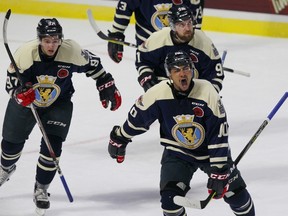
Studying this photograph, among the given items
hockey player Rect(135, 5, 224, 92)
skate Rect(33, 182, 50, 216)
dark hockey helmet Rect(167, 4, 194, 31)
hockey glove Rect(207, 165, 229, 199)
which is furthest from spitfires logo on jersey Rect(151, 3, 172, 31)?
hockey glove Rect(207, 165, 229, 199)

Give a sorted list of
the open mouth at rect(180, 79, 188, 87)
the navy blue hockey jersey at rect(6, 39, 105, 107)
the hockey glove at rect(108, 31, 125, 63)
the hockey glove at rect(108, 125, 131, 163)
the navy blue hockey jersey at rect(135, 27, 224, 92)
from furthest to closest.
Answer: the hockey glove at rect(108, 31, 125, 63), the navy blue hockey jersey at rect(135, 27, 224, 92), the navy blue hockey jersey at rect(6, 39, 105, 107), the hockey glove at rect(108, 125, 131, 163), the open mouth at rect(180, 79, 188, 87)

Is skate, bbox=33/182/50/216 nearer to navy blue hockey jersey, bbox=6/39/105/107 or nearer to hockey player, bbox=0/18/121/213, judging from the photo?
hockey player, bbox=0/18/121/213

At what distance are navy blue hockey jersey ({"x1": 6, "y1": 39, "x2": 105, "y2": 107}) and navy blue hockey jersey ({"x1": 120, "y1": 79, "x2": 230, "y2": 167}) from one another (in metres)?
0.63

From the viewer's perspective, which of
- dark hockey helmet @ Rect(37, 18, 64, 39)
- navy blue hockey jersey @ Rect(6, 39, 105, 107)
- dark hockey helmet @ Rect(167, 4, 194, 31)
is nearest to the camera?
dark hockey helmet @ Rect(37, 18, 64, 39)

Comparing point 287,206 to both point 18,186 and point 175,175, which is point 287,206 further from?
point 18,186

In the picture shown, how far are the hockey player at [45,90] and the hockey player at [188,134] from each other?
642 millimetres

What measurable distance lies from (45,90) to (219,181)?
1225 mm

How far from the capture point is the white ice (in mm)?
5496

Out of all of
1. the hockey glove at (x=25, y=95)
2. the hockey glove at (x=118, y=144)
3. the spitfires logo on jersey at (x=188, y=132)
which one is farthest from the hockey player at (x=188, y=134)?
the hockey glove at (x=25, y=95)

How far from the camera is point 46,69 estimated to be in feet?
17.2

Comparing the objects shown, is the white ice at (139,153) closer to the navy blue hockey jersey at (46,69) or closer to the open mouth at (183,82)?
the navy blue hockey jersey at (46,69)

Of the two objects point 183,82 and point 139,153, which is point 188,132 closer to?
point 183,82

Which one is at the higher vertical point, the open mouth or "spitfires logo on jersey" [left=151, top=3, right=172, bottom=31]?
the open mouth

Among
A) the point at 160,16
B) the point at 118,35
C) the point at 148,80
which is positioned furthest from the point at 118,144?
the point at 118,35
